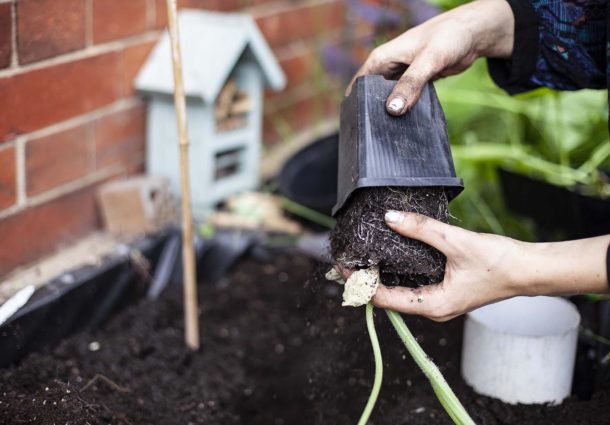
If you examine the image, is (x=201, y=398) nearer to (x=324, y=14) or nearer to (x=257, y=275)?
(x=257, y=275)

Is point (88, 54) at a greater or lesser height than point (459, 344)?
greater

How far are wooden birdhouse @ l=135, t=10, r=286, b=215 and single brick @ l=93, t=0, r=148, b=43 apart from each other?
3.6 inches

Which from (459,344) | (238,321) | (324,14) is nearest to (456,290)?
(459,344)

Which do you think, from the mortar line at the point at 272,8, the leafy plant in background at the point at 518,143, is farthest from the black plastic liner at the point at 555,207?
the mortar line at the point at 272,8

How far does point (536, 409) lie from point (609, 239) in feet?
1.84

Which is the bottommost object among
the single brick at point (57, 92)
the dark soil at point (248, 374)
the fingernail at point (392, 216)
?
the dark soil at point (248, 374)

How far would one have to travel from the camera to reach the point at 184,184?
1.48 meters

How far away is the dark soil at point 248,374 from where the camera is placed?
135 centimetres

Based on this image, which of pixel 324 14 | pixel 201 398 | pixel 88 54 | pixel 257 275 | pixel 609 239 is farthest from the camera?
pixel 324 14

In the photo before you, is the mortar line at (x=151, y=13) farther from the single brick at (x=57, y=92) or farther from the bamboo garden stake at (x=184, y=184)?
the bamboo garden stake at (x=184, y=184)

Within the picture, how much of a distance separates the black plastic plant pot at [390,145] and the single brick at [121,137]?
0.93 m

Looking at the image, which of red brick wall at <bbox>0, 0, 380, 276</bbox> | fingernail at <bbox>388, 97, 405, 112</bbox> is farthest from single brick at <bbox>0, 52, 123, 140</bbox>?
fingernail at <bbox>388, 97, 405, 112</bbox>

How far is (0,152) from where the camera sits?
161cm

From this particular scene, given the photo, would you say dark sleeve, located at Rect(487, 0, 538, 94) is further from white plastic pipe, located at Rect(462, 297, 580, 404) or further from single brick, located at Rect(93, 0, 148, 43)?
single brick, located at Rect(93, 0, 148, 43)
